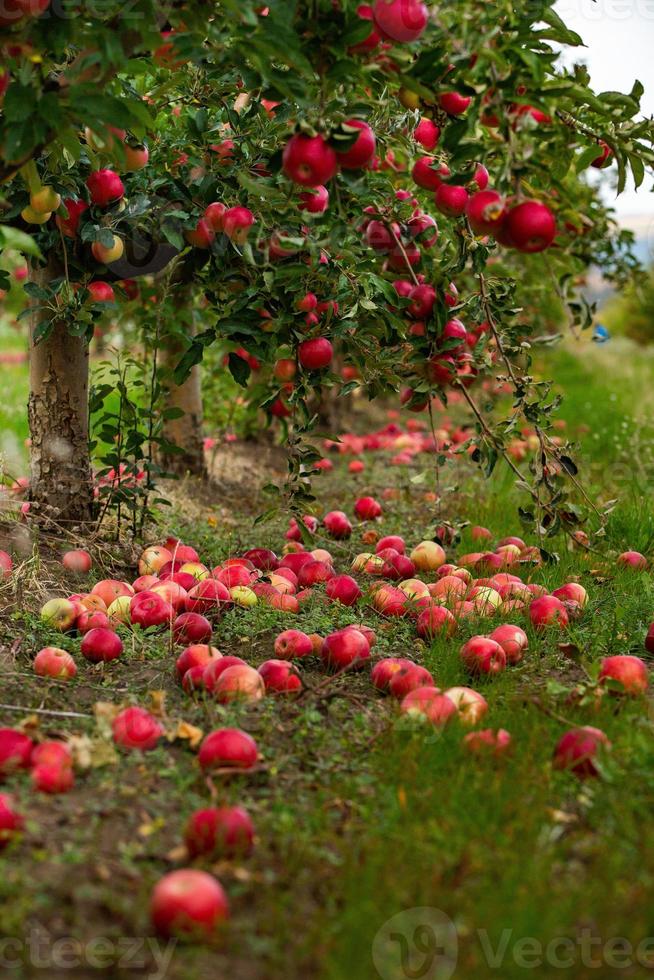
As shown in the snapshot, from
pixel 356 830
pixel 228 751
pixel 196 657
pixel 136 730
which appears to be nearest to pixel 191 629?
pixel 196 657

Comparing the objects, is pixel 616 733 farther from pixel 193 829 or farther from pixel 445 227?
pixel 445 227

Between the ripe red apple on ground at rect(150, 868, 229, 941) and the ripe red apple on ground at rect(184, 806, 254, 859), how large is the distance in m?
0.14

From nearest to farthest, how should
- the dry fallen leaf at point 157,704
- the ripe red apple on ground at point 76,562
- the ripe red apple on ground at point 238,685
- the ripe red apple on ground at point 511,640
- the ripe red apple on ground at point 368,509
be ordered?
the dry fallen leaf at point 157,704 < the ripe red apple on ground at point 238,685 < the ripe red apple on ground at point 511,640 < the ripe red apple on ground at point 76,562 < the ripe red apple on ground at point 368,509

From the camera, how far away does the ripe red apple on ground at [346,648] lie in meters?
2.34

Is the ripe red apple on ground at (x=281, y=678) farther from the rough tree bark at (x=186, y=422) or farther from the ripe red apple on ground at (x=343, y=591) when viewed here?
the rough tree bark at (x=186, y=422)

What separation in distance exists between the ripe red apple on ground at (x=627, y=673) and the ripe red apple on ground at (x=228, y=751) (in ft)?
2.84

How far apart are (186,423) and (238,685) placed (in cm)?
253

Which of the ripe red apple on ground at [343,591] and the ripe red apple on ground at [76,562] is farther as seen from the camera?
the ripe red apple on ground at [76,562]

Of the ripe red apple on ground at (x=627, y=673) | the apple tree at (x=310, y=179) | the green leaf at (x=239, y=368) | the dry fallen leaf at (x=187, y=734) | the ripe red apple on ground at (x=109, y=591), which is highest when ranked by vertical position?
the apple tree at (x=310, y=179)

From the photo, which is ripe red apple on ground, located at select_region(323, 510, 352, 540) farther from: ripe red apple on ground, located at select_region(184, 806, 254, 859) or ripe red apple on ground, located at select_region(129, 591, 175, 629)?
ripe red apple on ground, located at select_region(184, 806, 254, 859)

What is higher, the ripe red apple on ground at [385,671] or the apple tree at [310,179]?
the apple tree at [310,179]

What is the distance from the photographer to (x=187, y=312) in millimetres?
3840

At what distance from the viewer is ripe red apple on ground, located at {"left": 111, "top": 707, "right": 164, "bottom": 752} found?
6.07 ft

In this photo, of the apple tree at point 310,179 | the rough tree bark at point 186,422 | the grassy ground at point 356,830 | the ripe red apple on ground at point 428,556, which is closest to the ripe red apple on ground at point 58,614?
the grassy ground at point 356,830
